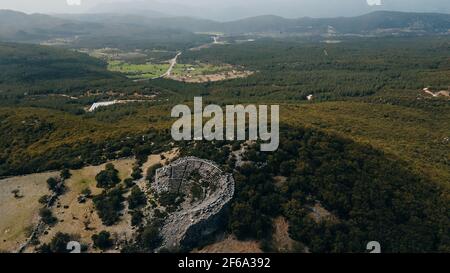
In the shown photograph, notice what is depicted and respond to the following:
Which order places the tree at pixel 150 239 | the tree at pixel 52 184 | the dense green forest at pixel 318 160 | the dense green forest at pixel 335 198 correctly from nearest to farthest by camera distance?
the tree at pixel 150 239 → the dense green forest at pixel 335 198 → the dense green forest at pixel 318 160 → the tree at pixel 52 184

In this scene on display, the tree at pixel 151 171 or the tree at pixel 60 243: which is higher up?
the tree at pixel 151 171

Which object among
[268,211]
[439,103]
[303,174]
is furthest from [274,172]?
[439,103]

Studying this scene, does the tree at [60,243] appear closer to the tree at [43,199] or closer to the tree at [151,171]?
the tree at [43,199]

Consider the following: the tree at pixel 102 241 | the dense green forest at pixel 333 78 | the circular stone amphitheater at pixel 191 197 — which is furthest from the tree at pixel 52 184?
the dense green forest at pixel 333 78

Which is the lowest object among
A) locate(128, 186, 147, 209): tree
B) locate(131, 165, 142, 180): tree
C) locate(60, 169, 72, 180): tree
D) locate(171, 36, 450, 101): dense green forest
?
locate(128, 186, 147, 209): tree

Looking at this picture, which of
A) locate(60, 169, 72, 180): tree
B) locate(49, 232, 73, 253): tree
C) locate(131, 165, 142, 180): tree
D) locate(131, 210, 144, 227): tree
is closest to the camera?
locate(49, 232, 73, 253): tree

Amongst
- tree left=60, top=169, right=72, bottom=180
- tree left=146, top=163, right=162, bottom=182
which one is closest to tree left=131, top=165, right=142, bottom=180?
tree left=146, top=163, right=162, bottom=182

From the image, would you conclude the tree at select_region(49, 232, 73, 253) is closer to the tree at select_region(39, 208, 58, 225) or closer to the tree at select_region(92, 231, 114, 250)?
the tree at select_region(92, 231, 114, 250)
